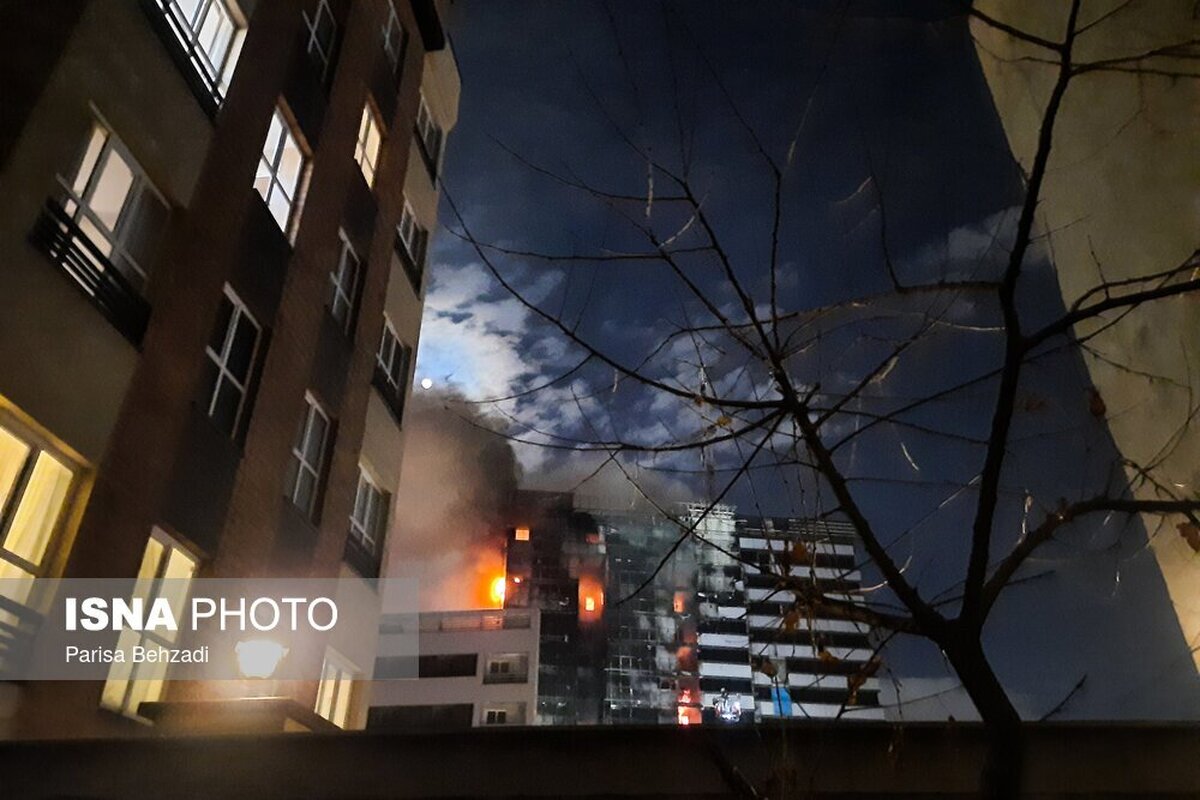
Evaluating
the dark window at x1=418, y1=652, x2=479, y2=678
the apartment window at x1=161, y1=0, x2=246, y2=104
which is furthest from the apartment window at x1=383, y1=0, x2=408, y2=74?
the dark window at x1=418, y1=652, x2=479, y2=678

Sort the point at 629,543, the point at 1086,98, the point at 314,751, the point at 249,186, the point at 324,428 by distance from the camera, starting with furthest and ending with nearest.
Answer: the point at 629,543, the point at 324,428, the point at 249,186, the point at 1086,98, the point at 314,751

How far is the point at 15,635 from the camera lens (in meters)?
6.19

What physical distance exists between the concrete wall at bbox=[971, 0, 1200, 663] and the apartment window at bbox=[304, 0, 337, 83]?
963cm

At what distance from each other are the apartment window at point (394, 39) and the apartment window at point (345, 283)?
450cm

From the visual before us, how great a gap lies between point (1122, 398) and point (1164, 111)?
2.27 m

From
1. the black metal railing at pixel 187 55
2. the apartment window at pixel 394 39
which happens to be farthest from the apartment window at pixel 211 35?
the apartment window at pixel 394 39

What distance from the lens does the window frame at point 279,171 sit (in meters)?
10.8

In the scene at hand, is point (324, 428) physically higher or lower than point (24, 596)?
higher

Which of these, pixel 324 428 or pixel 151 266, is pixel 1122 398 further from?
pixel 324 428

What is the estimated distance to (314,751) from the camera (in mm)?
4355

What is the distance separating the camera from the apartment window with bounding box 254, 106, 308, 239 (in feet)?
35.6

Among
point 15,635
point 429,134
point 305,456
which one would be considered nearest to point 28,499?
point 15,635

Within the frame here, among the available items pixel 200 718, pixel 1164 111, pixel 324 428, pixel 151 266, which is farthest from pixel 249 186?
pixel 1164 111

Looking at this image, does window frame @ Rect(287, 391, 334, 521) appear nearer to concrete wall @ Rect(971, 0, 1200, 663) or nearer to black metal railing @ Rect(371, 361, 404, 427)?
black metal railing @ Rect(371, 361, 404, 427)
